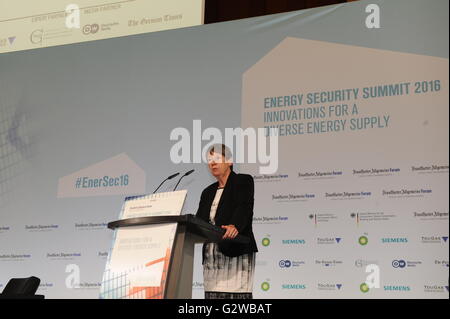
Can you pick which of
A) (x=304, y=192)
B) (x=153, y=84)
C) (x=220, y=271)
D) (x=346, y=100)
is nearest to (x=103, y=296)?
(x=220, y=271)

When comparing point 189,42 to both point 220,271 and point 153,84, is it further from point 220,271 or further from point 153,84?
point 220,271

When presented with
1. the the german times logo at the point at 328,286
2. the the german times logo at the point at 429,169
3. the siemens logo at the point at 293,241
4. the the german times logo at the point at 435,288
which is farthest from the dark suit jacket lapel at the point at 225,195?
the the german times logo at the point at 435,288

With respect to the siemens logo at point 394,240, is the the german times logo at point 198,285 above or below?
below

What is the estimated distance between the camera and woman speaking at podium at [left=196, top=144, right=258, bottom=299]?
3551mm

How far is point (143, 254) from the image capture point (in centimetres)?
183

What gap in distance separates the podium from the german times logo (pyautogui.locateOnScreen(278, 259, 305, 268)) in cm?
172

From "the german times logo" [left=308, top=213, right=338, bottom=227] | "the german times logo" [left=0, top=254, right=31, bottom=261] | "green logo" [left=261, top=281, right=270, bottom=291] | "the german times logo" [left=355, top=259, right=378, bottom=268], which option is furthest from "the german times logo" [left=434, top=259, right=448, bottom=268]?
"the german times logo" [left=0, top=254, right=31, bottom=261]

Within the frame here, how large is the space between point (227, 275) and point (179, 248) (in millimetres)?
1809

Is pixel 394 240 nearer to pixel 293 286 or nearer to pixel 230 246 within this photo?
pixel 293 286

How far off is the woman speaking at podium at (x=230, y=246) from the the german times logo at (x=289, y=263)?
0.55ft

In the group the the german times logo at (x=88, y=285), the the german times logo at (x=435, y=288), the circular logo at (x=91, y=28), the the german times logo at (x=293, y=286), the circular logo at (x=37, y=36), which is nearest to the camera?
the the german times logo at (x=435, y=288)

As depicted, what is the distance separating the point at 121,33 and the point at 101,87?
16.2 inches

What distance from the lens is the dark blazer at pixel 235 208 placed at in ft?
11.8

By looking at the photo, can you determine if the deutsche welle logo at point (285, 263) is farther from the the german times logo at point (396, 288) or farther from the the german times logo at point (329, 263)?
the the german times logo at point (396, 288)
